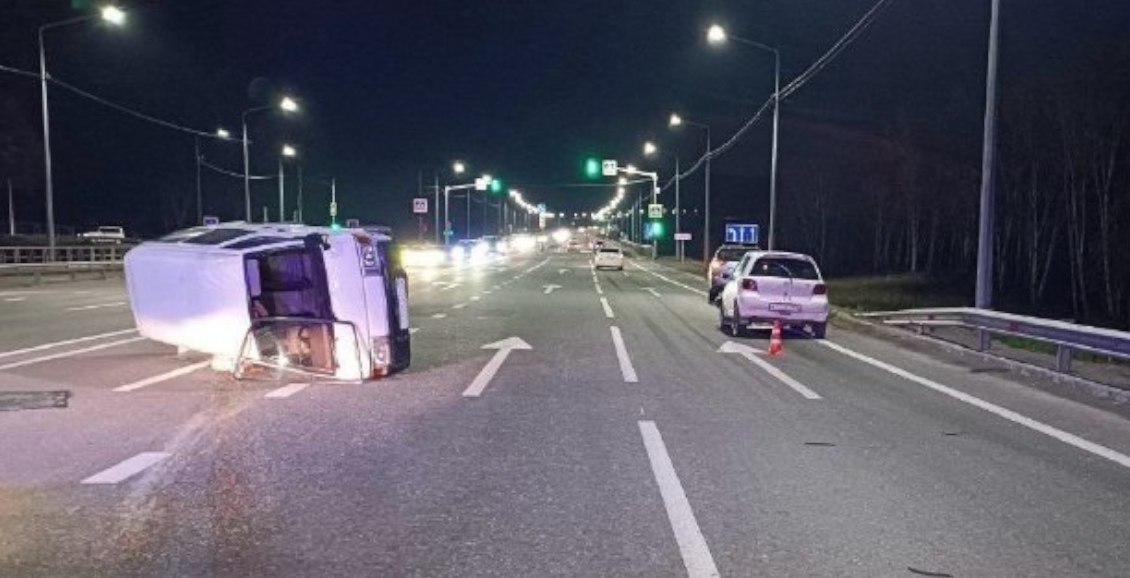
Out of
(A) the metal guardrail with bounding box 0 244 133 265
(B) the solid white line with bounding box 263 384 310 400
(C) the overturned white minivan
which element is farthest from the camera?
(A) the metal guardrail with bounding box 0 244 133 265

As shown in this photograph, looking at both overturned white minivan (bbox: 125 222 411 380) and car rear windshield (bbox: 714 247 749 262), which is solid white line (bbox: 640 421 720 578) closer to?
overturned white minivan (bbox: 125 222 411 380)

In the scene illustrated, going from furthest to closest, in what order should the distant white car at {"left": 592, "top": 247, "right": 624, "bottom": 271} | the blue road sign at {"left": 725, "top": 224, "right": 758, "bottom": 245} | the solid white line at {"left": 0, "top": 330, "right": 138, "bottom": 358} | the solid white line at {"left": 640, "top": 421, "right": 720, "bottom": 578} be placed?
the distant white car at {"left": 592, "top": 247, "right": 624, "bottom": 271} < the blue road sign at {"left": 725, "top": 224, "right": 758, "bottom": 245} < the solid white line at {"left": 0, "top": 330, "right": 138, "bottom": 358} < the solid white line at {"left": 640, "top": 421, "right": 720, "bottom": 578}

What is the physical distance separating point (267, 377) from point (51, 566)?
7047mm

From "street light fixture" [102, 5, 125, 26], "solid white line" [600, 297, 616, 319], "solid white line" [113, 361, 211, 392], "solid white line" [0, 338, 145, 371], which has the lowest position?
"solid white line" [600, 297, 616, 319]

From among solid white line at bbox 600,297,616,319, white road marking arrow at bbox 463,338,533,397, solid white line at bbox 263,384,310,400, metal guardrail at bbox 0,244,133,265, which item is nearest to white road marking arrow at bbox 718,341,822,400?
white road marking arrow at bbox 463,338,533,397

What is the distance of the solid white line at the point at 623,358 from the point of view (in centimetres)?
1303

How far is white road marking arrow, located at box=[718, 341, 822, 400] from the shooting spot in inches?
471

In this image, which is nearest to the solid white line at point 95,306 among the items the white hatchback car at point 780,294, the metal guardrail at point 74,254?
the white hatchback car at point 780,294

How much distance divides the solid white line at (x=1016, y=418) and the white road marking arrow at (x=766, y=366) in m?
1.64

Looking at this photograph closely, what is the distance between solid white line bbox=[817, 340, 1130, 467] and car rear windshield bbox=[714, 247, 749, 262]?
52.7ft

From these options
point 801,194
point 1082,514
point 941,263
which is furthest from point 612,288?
point 801,194

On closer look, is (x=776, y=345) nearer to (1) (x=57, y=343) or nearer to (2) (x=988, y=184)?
(2) (x=988, y=184)

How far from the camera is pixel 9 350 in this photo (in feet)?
50.5

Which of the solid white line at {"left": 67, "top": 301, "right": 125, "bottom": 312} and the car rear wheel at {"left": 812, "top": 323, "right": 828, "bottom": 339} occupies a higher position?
the car rear wheel at {"left": 812, "top": 323, "right": 828, "bottom": 339}
